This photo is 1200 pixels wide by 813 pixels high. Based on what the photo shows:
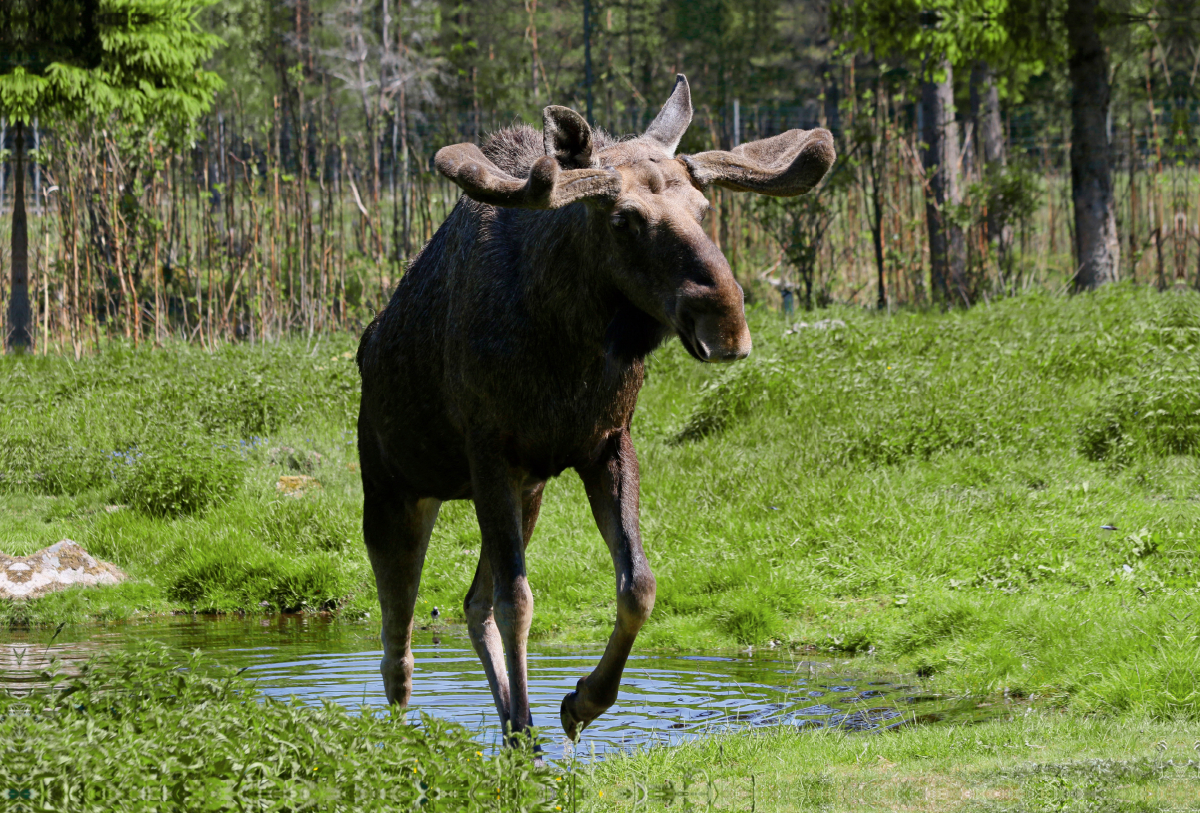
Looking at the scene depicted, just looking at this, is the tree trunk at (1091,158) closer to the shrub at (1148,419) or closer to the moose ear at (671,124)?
the shrub at (1148,419)

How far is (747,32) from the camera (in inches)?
1745

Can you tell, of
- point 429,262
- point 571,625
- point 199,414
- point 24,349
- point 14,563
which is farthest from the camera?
point 24,349

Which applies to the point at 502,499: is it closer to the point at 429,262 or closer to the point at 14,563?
the point at 429,262

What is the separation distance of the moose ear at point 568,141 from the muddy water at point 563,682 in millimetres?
2193

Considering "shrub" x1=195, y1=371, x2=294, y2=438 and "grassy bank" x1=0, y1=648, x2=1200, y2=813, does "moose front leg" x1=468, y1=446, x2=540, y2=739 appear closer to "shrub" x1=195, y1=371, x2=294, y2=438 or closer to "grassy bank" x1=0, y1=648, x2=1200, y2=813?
"grassy bank" x1=0, y1=648, x2=1200, y2=813

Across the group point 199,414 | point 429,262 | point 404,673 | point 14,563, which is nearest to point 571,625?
point 404,673

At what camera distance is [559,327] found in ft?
15.8

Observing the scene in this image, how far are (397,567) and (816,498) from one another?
4.47 m

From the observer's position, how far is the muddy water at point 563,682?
599 cm

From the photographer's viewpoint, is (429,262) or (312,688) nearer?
(429,262)

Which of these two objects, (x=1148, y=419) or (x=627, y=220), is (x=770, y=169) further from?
(x=1148, y=419)

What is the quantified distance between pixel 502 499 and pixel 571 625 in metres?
3.86

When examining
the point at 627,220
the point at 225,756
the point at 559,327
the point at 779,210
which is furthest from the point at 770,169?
the point at 779,210

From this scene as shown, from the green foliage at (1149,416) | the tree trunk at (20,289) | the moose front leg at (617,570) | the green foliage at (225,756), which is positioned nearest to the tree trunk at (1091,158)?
the green foliage at (1149,416)
